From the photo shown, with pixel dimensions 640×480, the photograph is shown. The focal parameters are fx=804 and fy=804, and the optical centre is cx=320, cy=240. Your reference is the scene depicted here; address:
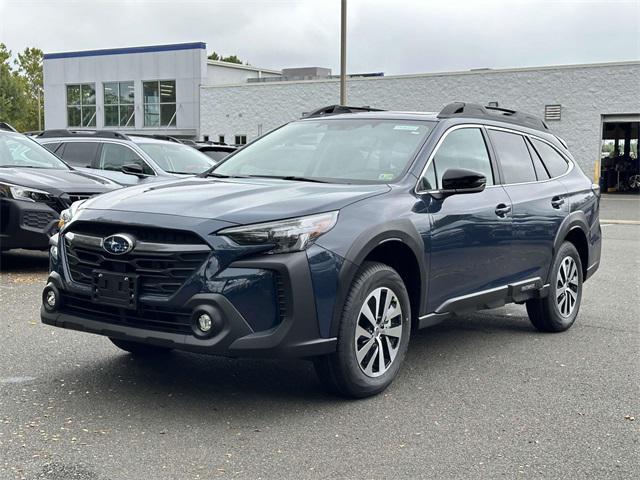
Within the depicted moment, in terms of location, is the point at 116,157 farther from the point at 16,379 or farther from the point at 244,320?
the point at 244,320

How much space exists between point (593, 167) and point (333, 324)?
1169 inches

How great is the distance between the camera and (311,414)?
443cm

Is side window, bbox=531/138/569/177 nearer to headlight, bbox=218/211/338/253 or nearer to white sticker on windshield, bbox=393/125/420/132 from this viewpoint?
white sticker on windshield, bbox=393/125/420/132

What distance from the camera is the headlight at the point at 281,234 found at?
4.14 metres

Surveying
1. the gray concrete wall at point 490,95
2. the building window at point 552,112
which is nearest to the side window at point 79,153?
the gray concrete wall at point 490,95

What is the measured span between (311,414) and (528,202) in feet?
9.02

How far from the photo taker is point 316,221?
14.1 ft

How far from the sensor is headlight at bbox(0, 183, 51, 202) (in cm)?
867

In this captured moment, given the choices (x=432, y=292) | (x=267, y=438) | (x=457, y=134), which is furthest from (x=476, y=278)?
(x=267, y=438)

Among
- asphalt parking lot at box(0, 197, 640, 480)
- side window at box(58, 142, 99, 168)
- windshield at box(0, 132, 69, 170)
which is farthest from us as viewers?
side window at box(58, 142, 99, 168)

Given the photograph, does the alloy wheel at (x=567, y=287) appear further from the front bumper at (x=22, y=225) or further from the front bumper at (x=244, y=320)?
the front bumper at (x=22, y=225)

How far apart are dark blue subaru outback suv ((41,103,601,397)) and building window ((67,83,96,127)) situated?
44032 millimetres

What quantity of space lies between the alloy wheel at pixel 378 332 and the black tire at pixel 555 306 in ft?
7.26

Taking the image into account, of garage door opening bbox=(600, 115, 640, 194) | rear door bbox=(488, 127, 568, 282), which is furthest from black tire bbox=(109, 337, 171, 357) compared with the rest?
garage door opening bbox=(600, 115, 640, 194)
